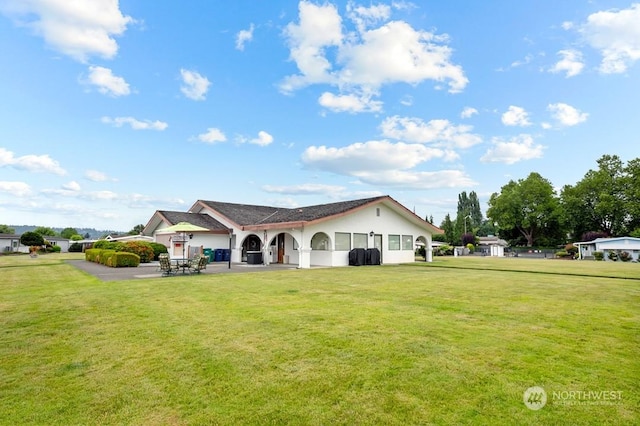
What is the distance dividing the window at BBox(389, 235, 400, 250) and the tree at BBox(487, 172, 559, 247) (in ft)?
169

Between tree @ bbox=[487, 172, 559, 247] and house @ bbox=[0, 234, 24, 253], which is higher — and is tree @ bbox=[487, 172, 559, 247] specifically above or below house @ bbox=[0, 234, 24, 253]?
above

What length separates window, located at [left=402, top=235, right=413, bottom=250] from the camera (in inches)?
1012

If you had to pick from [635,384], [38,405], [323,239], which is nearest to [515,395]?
[635,384]

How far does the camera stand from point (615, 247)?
41.4 meters

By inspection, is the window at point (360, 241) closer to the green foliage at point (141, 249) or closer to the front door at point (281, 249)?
the front door at point (281, 249)

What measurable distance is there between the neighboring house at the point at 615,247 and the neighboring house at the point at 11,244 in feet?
264

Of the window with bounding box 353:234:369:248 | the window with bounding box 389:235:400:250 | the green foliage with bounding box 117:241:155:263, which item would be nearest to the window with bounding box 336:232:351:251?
the window with bounding box 353:234:369:248

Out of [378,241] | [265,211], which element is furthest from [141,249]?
[378,241]

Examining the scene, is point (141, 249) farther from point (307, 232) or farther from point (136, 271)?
point (307, 232)

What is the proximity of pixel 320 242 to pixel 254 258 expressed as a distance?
436cm

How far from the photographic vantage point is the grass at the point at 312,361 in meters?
3.08

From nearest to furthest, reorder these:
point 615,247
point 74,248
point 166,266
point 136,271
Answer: point 166,266
point 136,271
point 615,247
point 74,248

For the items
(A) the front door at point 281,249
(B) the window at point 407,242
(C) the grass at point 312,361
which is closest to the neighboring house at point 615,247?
(B) the window at point 407,242

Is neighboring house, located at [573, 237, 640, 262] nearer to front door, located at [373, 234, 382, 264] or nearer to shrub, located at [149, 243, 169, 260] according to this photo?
front door, located at [373, 234, 382, 264]
